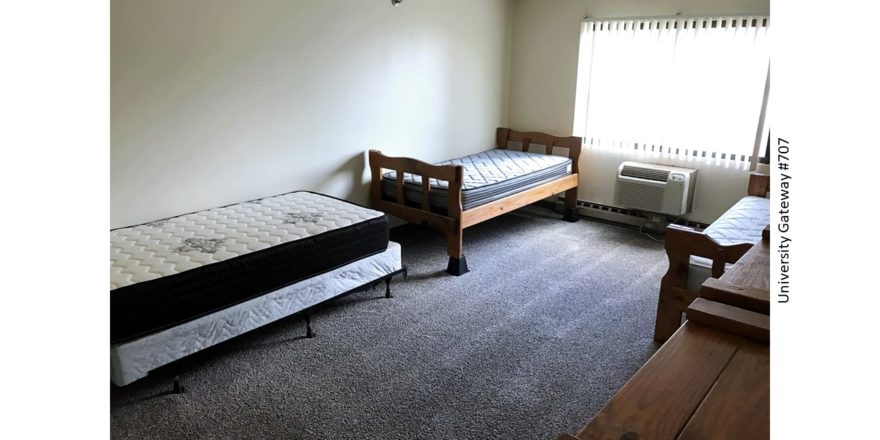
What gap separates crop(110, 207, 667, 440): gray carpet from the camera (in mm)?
2012

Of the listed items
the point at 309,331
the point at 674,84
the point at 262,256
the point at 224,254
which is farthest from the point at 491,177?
the point at 224,254

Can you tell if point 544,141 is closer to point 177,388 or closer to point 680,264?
point 680,264

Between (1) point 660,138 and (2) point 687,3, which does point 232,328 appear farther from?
(2) point 687,3

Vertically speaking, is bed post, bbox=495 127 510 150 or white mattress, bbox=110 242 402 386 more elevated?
bed post, bbox=495 127 510 150

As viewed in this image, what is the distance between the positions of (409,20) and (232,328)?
2538mm

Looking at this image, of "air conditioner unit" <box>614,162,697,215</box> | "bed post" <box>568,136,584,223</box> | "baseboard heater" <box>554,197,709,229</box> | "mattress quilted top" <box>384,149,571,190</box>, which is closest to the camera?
"mattress quilted top" <box>384,149,571,190</box>

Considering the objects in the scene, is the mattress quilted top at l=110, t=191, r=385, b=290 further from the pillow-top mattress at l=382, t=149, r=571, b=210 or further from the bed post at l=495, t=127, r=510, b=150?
the bed post at l=495, t=127, r=510, b=150

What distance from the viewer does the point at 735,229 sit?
281 cm

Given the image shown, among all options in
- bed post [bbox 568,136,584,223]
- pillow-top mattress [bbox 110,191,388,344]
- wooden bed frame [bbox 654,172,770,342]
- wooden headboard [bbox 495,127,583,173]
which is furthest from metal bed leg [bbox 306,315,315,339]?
wooden headboard [bbox 495,127,583,173]

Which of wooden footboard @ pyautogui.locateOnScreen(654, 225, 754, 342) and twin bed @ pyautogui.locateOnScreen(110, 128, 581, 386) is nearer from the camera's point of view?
twin bed @ pyautogui.locateOnScreen(110, 128, 581, 386)

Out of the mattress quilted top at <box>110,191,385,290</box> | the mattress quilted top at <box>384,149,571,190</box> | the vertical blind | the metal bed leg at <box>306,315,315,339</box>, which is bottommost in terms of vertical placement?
the metal bed leg at <box>306,315,315,339</box>

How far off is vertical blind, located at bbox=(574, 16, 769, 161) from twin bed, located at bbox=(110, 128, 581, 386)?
121 cm

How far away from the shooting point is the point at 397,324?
9.06 ft
